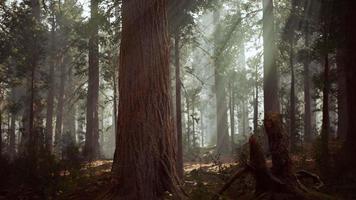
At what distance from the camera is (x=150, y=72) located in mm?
6785

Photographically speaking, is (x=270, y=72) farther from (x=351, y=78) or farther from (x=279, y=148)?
(x=279, y=148)

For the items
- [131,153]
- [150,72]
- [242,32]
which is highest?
[242,32]

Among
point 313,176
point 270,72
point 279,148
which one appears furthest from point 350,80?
point 270,72

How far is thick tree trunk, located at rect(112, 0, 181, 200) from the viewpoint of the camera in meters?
6.46

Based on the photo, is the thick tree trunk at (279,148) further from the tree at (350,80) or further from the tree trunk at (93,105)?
the tree trunk at (93,105)

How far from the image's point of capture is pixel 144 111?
21.6ft

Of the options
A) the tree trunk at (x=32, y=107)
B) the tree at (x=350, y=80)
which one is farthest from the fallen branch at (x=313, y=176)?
the tree trunk at (x=32, y=107)

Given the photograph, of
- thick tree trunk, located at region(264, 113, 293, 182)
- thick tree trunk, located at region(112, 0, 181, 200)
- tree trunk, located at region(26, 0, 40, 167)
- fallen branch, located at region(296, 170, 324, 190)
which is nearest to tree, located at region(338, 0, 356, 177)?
fallen branch, located at region(296, 170, 324, 190)

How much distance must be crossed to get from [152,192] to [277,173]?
2004 millimetres

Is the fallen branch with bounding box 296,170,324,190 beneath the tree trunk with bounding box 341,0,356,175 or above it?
beneath

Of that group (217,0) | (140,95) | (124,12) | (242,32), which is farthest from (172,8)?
(140,95)

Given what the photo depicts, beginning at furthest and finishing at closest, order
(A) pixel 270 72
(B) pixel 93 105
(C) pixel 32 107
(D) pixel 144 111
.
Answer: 1. (B) pixel 93 105
2. (C) pixel 32 107
3. (A) pixel 270 72
4. (D) pixel 144 111

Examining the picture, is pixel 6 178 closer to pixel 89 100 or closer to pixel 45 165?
pixel 45 165

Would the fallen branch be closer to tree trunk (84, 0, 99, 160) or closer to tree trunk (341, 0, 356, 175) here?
tree trunk (341, 0, 356, 175)
